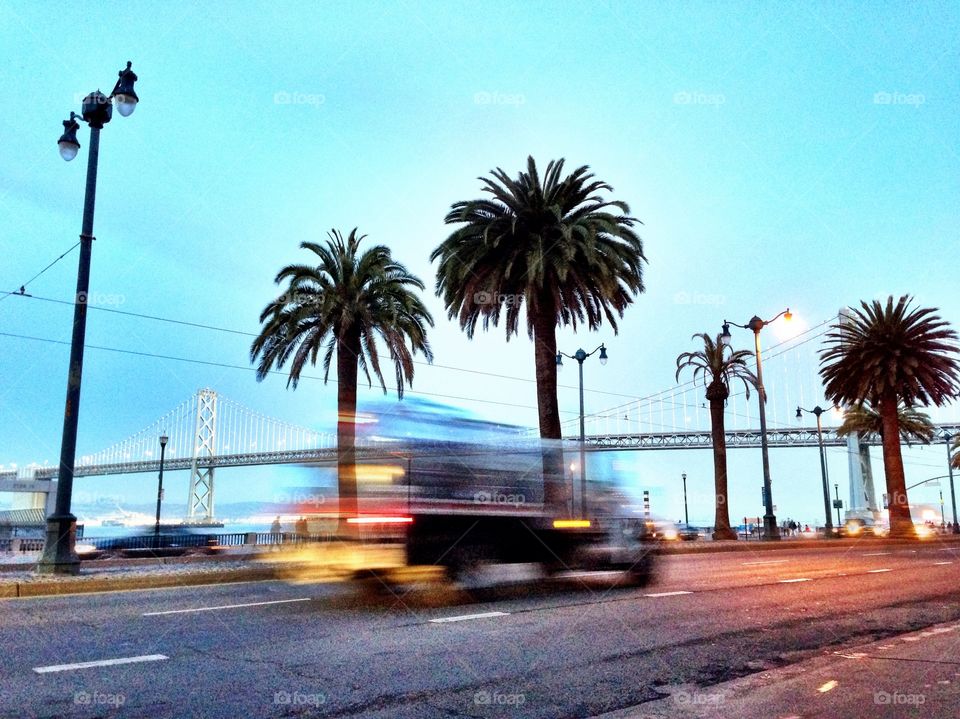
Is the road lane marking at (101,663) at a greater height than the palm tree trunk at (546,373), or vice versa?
the palm tree trunk at (546,373)

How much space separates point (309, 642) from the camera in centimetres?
788

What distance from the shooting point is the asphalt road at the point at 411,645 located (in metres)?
5.75


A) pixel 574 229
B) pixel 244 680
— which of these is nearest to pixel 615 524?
pixel 244 680

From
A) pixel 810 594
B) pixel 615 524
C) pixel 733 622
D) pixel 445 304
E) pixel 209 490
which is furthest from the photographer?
pixel 209 490

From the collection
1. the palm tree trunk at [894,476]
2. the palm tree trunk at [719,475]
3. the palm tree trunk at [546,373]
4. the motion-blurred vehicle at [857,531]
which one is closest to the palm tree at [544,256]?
the palm tree trunk at [546,373]

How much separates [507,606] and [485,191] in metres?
20.9

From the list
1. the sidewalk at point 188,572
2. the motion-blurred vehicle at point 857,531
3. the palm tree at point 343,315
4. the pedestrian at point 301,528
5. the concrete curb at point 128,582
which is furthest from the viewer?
the motion-blurred vehicle at point 857,531

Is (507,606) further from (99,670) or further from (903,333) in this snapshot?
(903,333)

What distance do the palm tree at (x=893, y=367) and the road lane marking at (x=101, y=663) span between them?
41.6 meters

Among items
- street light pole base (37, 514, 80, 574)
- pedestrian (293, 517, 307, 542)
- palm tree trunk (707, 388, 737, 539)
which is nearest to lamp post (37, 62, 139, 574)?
street light pole base (37, 514, 80, 574)

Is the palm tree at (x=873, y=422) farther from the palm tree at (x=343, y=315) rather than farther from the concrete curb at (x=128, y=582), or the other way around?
the concrete curb at (x=128, y=582)

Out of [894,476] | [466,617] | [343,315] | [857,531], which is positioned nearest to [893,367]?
[894,476]

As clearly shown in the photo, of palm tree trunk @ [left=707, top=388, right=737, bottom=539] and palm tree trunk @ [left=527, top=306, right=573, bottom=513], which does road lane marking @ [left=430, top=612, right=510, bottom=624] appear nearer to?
palm tree trunk @ [left=527, top=306, right=573, bottom=513]

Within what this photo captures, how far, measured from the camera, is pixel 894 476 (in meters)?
45.3
